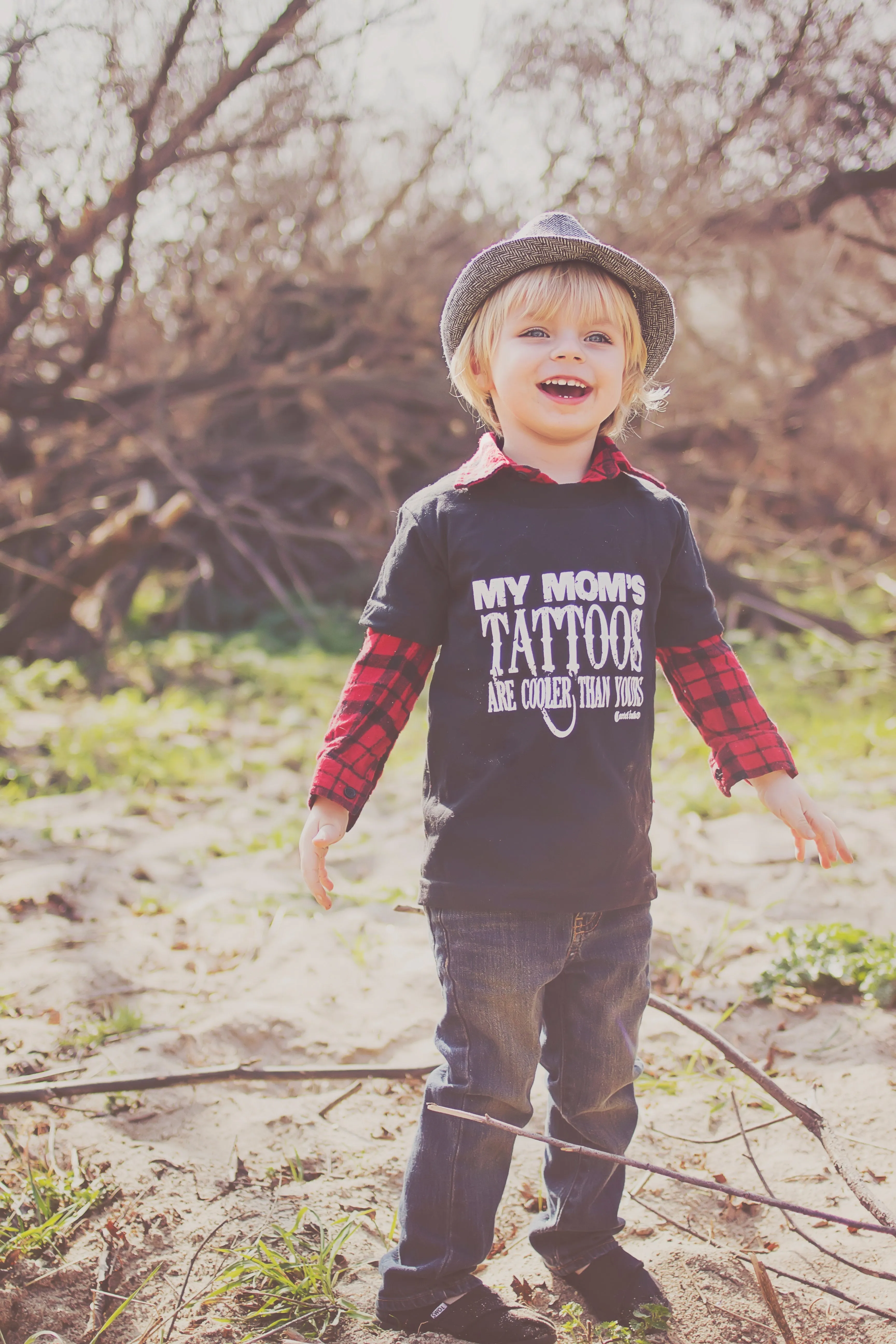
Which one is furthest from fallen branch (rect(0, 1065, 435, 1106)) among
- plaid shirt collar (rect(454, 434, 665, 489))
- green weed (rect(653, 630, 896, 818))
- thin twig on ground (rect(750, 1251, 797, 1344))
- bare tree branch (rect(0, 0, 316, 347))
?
bare tree branch (rect(0, 0, 316, 347))

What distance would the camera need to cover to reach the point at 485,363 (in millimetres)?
1844

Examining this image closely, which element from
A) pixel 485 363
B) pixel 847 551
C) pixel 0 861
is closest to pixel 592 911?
pixel 485 363

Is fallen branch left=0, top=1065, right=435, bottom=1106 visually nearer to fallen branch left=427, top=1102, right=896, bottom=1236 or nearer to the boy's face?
fallen branch left=427, top=1102, right=896, bottom=1236

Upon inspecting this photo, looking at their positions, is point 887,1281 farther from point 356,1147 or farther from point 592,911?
point 356,1147

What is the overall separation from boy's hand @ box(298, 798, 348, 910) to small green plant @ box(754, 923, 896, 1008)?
154cm

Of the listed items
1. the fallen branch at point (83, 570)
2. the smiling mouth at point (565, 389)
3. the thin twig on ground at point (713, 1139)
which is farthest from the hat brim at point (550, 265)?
the fallen branch at point (83, 570)

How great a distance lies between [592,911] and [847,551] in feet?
25.0

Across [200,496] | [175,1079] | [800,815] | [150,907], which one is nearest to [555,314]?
[800,815]

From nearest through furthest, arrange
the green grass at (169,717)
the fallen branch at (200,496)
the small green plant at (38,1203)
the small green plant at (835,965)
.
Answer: the small green plant at (38,1203) → the small green plant at (835,965) → the green grass at (169,717) → the fallen branch at (200,496)

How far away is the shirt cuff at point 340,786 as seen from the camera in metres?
1.69

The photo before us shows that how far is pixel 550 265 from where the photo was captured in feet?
5.69

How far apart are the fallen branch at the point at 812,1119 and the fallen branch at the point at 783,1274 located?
0.11 m

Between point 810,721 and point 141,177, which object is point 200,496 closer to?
point 141,177

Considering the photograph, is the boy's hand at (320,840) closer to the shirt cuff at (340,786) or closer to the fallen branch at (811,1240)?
the shirt cuff at (340,786)
